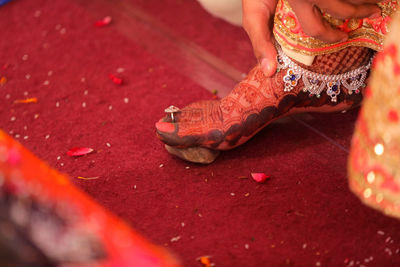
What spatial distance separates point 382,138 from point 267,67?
472 millimetres

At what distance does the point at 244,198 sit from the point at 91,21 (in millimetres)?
881

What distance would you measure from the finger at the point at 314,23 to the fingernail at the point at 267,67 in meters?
0.12

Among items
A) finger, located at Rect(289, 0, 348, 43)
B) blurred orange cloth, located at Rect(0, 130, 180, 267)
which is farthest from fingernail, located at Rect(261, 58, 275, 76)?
blurred orange cloth, located at Rect(0, 130, 180, 267)

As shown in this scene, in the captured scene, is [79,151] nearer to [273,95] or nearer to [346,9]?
[273,95]

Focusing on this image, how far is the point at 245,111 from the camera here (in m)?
1.04

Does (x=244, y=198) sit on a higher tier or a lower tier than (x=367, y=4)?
lower

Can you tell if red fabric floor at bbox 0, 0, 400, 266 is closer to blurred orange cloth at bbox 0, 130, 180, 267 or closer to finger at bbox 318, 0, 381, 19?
finger at bbox 318, 0, 381, 19

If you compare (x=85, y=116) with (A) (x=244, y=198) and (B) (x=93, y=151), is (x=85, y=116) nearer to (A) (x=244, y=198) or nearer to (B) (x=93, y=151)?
(B) (x=93, y=151)

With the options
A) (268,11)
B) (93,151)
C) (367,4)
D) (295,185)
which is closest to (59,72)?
(93,151)

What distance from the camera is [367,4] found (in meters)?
0.90

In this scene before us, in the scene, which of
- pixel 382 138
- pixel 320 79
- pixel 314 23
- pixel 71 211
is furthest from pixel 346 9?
pixel 71 211

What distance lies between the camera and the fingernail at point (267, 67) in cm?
103

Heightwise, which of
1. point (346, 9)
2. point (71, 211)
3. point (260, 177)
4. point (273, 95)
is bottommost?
point (260, 177)

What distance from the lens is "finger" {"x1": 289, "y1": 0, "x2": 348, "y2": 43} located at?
893 millimetres
